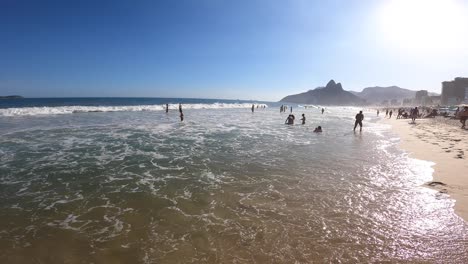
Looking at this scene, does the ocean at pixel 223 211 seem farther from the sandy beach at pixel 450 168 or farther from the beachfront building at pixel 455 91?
the beachfront building at pixel 455 91

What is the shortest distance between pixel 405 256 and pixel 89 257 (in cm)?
593

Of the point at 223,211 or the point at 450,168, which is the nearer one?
the point at 223,211

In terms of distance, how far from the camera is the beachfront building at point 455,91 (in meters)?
109

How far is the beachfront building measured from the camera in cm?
10898

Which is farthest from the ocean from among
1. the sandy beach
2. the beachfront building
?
the beachfront building

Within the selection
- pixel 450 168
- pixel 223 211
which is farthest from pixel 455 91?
pixel 223 211

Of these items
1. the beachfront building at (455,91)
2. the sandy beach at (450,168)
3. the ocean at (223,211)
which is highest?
the beachfront building at (455,91)

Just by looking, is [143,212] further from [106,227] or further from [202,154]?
[202,154]

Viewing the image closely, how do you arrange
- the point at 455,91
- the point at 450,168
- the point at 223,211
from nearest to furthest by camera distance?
the point at 223,211, the point at 450,168, the point at 455,91

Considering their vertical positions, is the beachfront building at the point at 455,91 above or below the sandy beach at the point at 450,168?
above

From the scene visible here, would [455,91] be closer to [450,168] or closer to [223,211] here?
[450,168]

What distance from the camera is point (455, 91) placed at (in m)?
114

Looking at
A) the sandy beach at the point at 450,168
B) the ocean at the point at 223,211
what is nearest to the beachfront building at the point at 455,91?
the sandy beach at the point at 450,168

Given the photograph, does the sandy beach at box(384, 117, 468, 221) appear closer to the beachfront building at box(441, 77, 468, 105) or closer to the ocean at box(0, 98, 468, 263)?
the ocean at box(0, 98, 468, 263)
